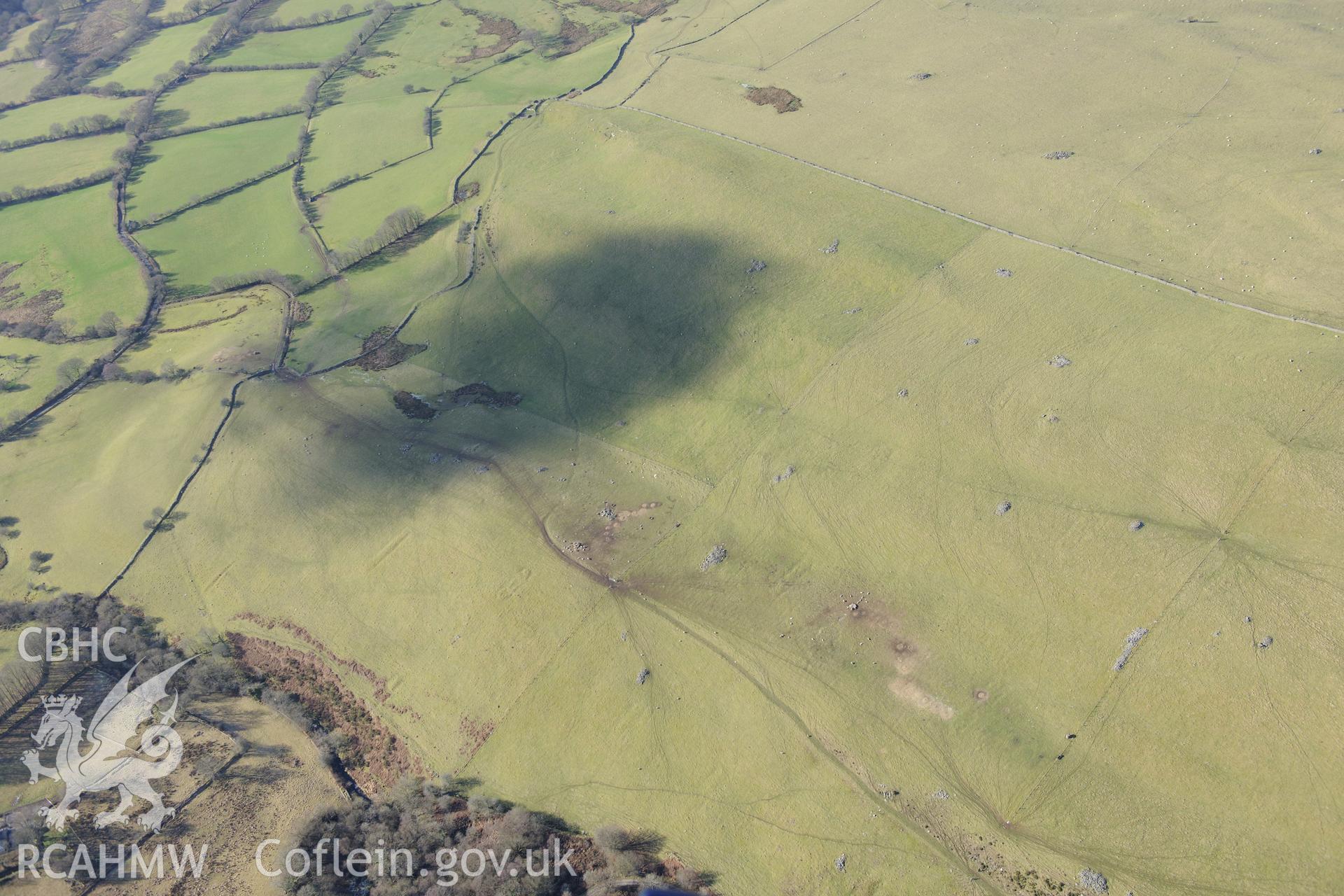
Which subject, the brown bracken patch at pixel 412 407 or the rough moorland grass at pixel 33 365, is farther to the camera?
the rough moorland grass at pixel 33 365

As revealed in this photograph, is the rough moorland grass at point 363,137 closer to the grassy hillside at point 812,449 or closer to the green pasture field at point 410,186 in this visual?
the green pasture field at point 410,186

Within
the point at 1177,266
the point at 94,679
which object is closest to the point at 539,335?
the point at 94,679

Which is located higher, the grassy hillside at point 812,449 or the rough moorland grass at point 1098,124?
the rough moorland grass at point 1098,124

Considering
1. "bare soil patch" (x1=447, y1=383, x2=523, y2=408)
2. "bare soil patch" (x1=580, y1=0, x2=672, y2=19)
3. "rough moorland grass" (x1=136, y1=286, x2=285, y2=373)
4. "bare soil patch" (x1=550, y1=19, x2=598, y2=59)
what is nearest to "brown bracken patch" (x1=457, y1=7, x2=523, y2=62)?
"bare soil patch" (x1=550, y1=19, x2=598, y2=59)

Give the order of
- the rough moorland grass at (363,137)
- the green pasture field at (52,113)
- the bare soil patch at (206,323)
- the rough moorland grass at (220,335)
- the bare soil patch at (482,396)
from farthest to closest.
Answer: the green pasture field at (52,113)
the rough moorland grass at (363,137)
the bare soil patch at (206,323)
the rough moorland grass at (220,335)
the bare soil patch at (482,396)

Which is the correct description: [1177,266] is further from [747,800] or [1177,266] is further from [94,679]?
[94,679]

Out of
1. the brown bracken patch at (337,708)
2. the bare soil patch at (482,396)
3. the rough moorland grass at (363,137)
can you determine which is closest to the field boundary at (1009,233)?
the rough moorland grass at (363,137)
